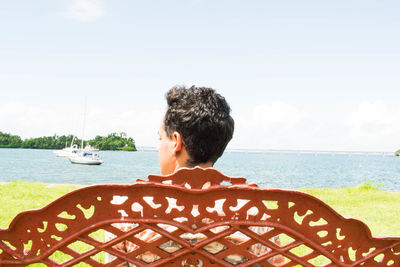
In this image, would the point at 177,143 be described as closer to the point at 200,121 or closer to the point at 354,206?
the point at 200,121

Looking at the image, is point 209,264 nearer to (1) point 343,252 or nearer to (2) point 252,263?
(2) point 252,263

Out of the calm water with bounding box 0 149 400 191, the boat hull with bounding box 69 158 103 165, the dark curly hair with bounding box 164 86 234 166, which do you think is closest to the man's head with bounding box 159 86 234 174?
the dark curly hair with bounding box 164 86 234 166

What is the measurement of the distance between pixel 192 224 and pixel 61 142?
159396 mm

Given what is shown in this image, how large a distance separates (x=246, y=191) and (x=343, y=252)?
0.53 meters

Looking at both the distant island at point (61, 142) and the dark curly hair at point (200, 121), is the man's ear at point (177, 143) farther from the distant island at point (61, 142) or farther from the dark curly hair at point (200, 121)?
the distant island at point (61, 142)

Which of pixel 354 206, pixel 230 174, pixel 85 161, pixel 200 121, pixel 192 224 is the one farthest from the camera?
pixel 85 161

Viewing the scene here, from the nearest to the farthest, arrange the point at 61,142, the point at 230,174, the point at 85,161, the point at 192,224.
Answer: the point at 192,224, the point at 230,174, the point at 85,161, the point at 61,142

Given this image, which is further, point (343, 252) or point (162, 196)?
point (343, 252)

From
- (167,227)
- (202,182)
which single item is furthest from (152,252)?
(202,182)

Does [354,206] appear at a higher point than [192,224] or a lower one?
lower

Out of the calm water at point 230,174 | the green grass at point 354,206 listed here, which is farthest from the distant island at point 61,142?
the green grass at point 354,206

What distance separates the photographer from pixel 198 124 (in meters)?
1.69

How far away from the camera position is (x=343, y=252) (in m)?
1.49

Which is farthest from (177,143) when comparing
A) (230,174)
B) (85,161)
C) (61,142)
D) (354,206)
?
(61,142)
